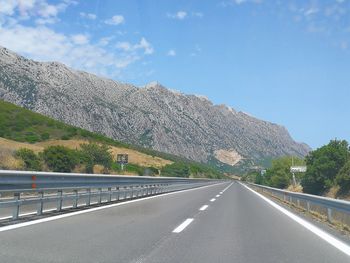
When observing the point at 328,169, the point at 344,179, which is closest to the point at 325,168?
the point at 328,169

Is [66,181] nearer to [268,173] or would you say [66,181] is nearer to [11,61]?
[268,173]

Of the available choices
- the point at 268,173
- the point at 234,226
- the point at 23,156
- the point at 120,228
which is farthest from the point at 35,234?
the point at 268,173

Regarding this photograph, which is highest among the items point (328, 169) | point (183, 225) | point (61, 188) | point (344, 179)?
point (328, 169)

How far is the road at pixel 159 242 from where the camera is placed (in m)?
7.01

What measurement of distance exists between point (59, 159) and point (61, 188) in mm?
40773

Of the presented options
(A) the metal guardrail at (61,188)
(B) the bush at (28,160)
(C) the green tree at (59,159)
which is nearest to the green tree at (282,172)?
(C) the green tree at (59,159)

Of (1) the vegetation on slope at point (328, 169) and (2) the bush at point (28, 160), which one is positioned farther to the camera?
(1) the vegetation on slope at point (328, 169)

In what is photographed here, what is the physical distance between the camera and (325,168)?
8712 centimetres

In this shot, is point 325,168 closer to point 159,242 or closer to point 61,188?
point 61,188

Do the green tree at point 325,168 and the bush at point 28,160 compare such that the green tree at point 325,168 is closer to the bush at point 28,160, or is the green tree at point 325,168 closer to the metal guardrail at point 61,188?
the bush at point 28,160

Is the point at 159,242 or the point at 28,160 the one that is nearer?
the point at 159,242

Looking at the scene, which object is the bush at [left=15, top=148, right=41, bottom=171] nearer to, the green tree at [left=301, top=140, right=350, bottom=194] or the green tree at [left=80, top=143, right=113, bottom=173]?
the green tree at [left=80, top=143, right=113, bottom=173]

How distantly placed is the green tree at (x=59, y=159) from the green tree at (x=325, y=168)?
49029 millimetres

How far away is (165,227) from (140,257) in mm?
3755
